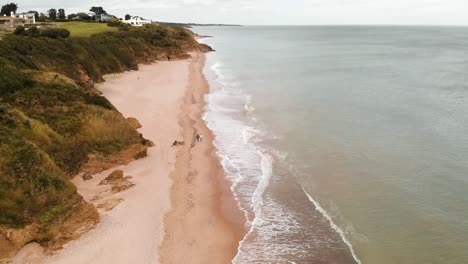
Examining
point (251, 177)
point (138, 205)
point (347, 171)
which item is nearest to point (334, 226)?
point (251, 177)

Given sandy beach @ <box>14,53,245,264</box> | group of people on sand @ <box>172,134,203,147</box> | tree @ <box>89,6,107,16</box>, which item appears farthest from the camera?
tree @ <box>89,6,107,16</box>

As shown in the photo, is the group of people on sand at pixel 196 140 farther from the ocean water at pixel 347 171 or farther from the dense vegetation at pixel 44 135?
the dense vegetation at pixel 44 135

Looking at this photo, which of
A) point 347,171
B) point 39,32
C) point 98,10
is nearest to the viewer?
point 347,171

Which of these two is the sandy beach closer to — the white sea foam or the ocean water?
the white sea foam

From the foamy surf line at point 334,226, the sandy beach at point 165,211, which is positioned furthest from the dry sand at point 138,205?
the foamy surf line at point 334,226

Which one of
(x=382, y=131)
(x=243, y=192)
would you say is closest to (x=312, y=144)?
(x=382, y=131)

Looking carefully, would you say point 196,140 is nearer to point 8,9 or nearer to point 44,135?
point 44,135

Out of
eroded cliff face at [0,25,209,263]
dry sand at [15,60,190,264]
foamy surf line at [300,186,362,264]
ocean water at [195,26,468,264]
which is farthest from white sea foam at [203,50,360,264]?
eroded cliff face at [0,25,209,263]
